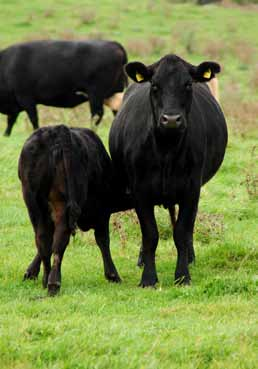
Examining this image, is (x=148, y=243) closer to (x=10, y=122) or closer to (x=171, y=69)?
(x=171, y=69)

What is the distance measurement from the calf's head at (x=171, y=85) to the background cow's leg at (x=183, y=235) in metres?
0.81

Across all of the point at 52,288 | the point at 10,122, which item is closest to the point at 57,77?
the point at 10,122

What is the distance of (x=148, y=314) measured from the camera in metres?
6.67

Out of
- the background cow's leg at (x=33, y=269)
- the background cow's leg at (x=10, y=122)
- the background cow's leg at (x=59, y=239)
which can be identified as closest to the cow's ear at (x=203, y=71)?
the background cow's leg at (x=59, y=239)

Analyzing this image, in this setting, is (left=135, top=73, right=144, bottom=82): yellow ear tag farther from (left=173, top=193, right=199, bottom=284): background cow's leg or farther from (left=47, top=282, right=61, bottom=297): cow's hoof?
(left=47, top=282, right=61, bottom=297): cow's hoof

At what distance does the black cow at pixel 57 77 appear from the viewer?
18500 millimetres

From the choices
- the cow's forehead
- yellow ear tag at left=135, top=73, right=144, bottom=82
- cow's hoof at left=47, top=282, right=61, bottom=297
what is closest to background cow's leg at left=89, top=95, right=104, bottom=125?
yellow ear tag at left=135, top=73, right=144, bottom=82

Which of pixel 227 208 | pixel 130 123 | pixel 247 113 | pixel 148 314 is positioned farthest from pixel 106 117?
pixel 148 314

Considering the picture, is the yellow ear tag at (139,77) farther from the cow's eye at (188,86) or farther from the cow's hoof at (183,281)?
the cow's hoof at (183,281)

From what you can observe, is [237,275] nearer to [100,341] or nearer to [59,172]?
[59,172]

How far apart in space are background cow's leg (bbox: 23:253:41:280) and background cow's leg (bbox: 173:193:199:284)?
3.89ft

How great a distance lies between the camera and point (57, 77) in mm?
18609

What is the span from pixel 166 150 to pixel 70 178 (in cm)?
91

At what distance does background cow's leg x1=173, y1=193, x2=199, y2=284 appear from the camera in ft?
25.9
